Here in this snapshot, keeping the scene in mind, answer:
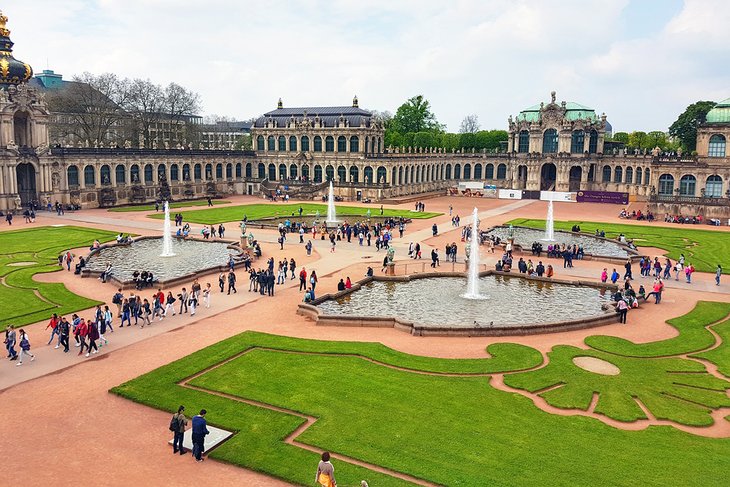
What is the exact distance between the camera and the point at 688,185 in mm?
98000

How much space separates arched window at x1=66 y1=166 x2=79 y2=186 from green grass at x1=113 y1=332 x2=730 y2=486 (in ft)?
227

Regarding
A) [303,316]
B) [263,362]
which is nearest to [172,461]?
[263,362]

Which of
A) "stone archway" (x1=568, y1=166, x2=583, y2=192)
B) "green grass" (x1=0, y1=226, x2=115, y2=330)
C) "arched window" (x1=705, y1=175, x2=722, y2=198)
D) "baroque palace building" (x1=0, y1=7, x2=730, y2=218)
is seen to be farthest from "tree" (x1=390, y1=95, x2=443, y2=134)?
"green grass" (x1=0, y1=226, x2=115, y2=330)

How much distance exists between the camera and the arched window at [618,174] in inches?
4493

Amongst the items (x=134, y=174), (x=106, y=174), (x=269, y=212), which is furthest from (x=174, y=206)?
(x=269, y=212)

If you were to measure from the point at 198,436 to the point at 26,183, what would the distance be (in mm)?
78081

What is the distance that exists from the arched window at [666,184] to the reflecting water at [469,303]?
230 ft

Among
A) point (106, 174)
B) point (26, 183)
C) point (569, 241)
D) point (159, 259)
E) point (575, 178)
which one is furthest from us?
point (575, 178)

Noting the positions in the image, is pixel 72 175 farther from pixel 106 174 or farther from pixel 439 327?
pixel 439 327

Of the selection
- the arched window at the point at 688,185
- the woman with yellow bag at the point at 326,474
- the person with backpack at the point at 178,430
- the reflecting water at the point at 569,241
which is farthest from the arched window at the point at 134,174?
the arched window at the point at 688,185

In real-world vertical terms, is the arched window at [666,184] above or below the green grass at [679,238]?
above

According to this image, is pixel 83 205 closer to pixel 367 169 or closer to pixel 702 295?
pixel 367 169

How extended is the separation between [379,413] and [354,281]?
21305mm

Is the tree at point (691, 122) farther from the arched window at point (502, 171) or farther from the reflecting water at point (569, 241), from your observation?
the reflecting water at point (569, 241)
